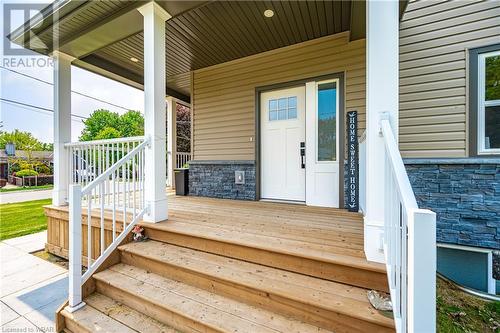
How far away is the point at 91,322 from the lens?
5.78 ft

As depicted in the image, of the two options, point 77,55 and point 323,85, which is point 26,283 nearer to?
point 77,55

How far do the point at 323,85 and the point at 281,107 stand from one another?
814 mm

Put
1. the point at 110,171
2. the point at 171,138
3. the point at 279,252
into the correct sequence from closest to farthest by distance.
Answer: the point at 279,252 < the point at 110,171 < the point at 171,138

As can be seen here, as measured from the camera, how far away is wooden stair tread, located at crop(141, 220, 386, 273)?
5.46 feet

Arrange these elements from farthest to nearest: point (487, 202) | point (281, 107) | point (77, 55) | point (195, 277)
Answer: point (281, 107), point (77, 55), point (487, 202), point (195, 277)

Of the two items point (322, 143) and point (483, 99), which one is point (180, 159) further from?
point (483, 99)

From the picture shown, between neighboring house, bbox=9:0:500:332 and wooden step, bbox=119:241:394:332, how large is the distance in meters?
0.01

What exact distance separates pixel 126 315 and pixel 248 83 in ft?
13.0

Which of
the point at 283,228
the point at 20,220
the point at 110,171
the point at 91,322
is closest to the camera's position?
the point at 91,322

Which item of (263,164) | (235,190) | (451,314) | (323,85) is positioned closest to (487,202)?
(451,314)

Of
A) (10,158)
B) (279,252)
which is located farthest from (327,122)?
(10,158)

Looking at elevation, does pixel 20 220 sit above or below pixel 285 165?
below

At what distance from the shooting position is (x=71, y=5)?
9.50 feet

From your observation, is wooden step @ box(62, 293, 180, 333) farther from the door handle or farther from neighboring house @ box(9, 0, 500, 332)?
the door handle
